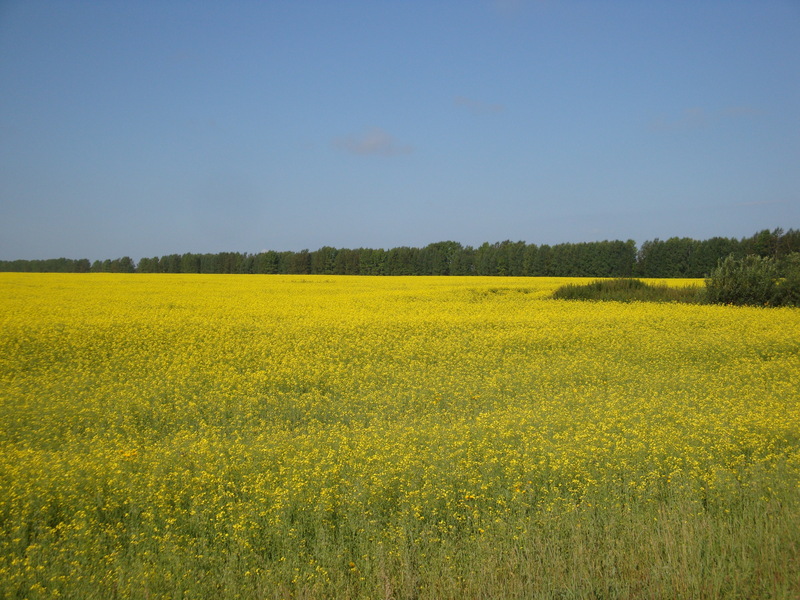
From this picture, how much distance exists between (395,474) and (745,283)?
68.8 feet

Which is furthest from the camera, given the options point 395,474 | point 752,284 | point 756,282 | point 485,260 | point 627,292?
point 485,260

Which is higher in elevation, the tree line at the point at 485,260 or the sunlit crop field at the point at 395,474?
the tree line at the point at 485,260

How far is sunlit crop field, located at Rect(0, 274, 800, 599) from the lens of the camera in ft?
12.2

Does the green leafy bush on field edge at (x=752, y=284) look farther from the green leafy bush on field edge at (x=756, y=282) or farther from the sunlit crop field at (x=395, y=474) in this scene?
the sunlit crop field at (x=395, y=474)

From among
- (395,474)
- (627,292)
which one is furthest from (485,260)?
(395,474)

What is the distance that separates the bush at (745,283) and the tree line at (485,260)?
21.0 metres

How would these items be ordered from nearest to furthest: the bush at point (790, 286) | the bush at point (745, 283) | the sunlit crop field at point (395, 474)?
1. the sunlit crop field at point (395, 474)
2. the bush at point (790, 286)
3. the bush at point (745, 283)

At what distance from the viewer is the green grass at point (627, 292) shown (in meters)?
23.5

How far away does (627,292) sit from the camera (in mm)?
24984

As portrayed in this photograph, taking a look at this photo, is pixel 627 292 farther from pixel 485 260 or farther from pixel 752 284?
pixel 485 260

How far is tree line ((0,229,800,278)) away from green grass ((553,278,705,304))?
19.5m

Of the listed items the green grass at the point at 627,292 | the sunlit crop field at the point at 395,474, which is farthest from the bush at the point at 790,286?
the sunlit crop field at the point at 395,474

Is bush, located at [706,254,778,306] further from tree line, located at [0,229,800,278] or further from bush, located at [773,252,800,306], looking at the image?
tree line, located at [0,229,800,278]

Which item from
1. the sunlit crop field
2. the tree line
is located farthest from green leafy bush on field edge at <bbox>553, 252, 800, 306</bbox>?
the tree line
